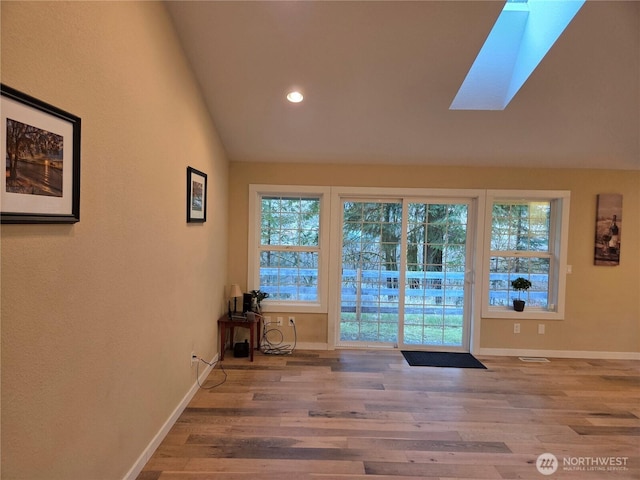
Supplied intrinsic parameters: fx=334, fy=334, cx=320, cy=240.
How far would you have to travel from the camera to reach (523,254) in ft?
12.6

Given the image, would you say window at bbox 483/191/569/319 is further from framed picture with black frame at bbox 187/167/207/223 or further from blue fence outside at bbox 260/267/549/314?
framed picture with black frame at bbox 187/167/207/223

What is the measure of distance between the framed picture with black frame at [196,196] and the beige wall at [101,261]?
0.35ft

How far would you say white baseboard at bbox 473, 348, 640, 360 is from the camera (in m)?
3.76

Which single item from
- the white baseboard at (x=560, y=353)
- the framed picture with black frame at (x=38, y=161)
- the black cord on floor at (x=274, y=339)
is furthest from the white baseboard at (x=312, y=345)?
the framed picture with black frame at (x=38, y=161)

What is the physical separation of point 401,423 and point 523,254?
254 centimetres

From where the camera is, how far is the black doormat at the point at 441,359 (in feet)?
11.4

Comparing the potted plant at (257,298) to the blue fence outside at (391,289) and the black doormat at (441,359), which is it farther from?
the black doormat at (441,359)

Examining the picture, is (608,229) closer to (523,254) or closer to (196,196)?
(523,254)

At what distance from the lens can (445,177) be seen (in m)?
3.74

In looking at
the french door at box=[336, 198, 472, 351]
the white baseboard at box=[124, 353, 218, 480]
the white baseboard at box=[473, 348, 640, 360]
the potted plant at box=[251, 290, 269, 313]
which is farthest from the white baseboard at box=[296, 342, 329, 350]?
the white baseboard at box=[473, 348, 640, 360]

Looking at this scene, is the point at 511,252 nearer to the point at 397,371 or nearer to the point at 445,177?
the point at 445,177

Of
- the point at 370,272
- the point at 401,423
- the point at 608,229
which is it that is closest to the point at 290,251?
the point at 370,272

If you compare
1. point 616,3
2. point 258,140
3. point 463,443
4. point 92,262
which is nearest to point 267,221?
point 258,140

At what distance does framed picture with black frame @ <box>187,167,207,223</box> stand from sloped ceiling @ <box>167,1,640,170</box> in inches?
26.7
